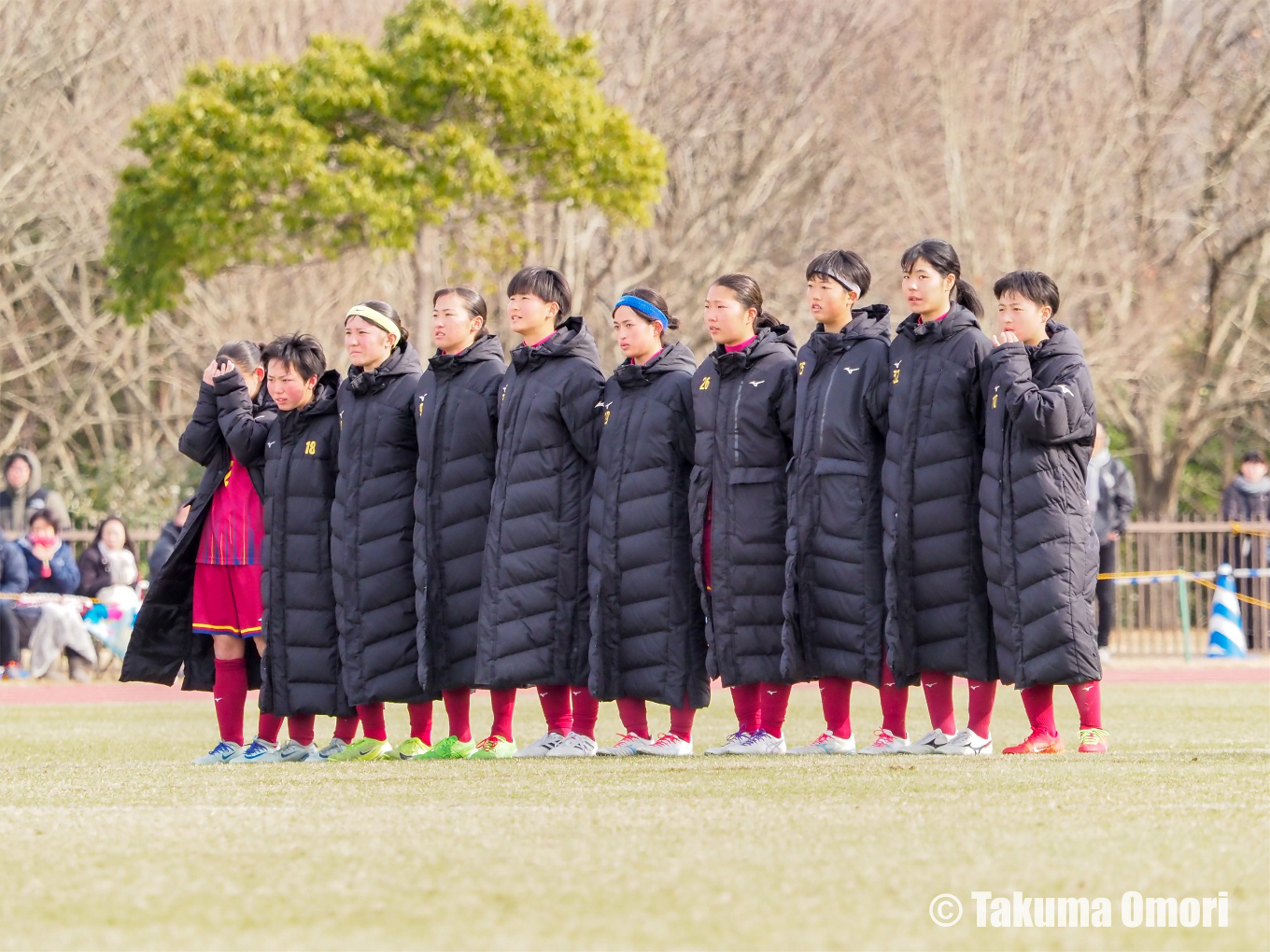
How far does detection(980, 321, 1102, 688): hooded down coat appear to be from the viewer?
8.26 meters

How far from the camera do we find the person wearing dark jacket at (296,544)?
9102 millimetres

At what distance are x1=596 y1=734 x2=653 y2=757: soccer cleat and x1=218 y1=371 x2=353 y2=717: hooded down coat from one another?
126cm

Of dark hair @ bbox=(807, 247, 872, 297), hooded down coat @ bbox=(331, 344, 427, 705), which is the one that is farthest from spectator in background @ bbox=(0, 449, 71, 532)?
dark hair @ bbox=(807, 247, 872, 297)

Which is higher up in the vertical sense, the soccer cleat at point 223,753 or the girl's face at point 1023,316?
the girl's face at point 1023,316

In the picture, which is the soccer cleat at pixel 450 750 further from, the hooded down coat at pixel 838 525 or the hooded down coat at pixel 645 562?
the hooded down coat at pixel 838 525

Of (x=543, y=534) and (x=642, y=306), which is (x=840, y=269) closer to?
(x=642, y=306)

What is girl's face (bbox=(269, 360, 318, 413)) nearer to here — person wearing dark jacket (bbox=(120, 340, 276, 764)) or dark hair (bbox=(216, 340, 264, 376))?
person wearing dark jacket (bbox=(120, 340, 276, 764))

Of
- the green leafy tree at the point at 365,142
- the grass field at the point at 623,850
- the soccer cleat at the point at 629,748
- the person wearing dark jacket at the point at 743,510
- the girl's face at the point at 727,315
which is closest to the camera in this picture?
the grass field at the point at 623,850

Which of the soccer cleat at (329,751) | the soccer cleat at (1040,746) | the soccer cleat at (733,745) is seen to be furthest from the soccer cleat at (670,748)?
the soccer cleat at (329,751)

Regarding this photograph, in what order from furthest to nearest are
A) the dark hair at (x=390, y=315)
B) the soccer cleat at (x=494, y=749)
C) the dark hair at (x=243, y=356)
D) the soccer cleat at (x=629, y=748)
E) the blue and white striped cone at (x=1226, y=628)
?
the blue and white striped cone at (x=1226, y=628), the dark hair at (x=243, y=356), the dark hair at (x=390, y=315), the soccer cleat at (x=494, y=749), the soccer cleat at (x=629, y=748)

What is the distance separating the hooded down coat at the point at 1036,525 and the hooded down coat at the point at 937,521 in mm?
88

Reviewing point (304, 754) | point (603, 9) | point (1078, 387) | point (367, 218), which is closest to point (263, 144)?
point (367, 218)

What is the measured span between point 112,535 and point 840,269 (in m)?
11.4

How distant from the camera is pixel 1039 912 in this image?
448 cm
